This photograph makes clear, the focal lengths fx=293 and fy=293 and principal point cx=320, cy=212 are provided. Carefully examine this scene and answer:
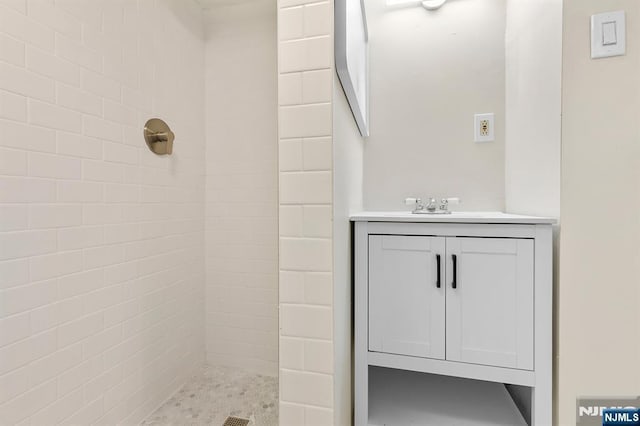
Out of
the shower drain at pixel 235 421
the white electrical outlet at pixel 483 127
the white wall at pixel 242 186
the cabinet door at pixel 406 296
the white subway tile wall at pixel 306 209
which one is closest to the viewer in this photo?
the white subway tile wall at pixel 306 209

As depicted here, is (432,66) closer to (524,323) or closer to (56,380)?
(524,323)

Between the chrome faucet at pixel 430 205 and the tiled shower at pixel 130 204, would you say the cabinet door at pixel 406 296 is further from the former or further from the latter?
the tiled shower at pixel 130 204

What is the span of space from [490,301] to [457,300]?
0.35ft

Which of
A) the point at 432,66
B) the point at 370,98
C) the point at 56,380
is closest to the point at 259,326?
the point at 56,380

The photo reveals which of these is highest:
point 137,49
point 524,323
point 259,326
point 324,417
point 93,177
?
point 137,49

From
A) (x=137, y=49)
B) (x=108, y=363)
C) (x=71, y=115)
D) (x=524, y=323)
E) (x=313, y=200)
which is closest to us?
(x=313, y=200)

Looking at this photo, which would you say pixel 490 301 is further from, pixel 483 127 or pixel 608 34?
pixel 483 127

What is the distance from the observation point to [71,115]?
3.68ft

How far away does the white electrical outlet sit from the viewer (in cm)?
159

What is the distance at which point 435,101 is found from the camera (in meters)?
1.66

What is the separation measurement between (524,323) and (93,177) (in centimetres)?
173

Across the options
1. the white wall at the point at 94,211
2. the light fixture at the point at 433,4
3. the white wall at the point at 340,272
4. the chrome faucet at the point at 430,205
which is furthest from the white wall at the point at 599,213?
the white wall at the point at 94,211

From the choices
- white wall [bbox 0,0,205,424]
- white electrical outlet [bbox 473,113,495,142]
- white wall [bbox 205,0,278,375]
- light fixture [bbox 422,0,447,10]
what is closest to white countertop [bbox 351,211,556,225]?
white electrical outlet [bbox 473,113,495,142]

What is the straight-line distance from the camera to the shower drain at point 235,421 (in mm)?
1368
